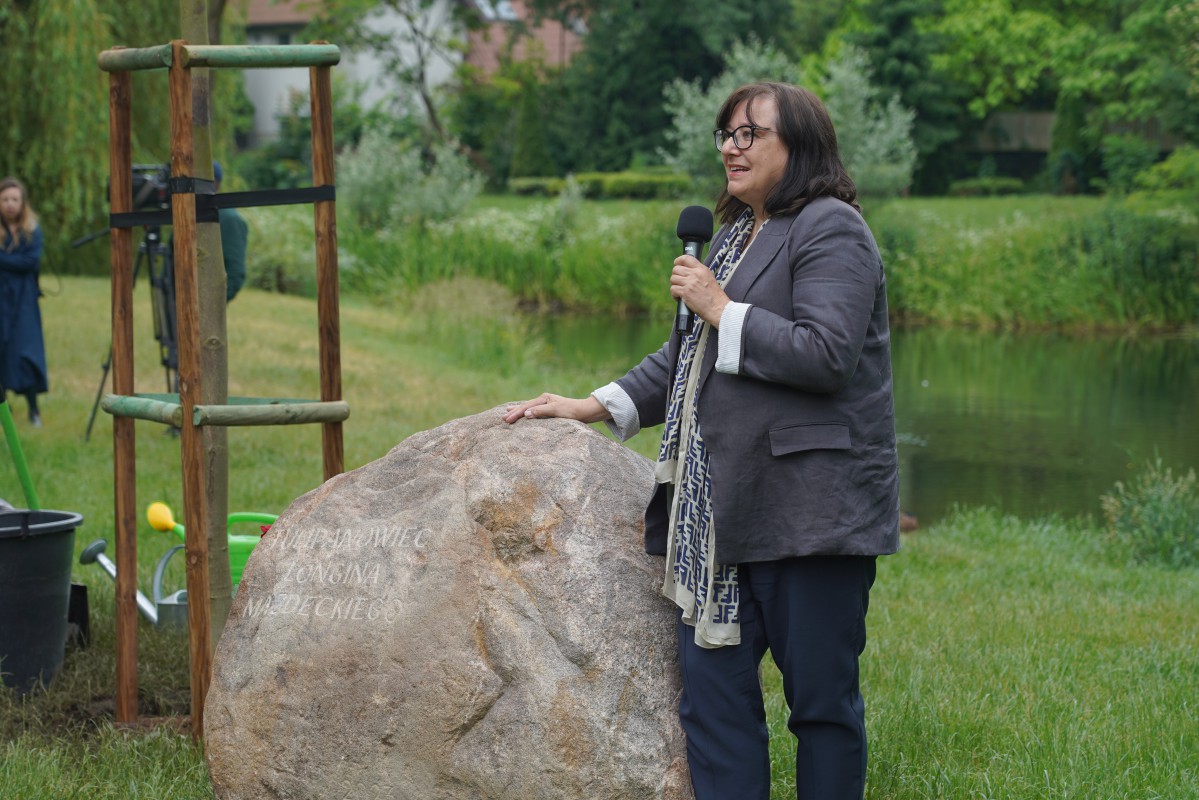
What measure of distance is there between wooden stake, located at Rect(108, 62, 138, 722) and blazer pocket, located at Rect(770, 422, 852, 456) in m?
2.30

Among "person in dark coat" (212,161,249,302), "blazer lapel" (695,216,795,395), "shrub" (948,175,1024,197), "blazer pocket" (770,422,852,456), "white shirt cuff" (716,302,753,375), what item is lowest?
"shrub" (948,175,1024,197)

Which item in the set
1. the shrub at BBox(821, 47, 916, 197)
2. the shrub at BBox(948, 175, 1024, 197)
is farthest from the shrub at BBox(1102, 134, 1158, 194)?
the shrub at BBox(948, 175, 1024, 197)

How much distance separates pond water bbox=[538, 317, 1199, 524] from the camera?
11523mm

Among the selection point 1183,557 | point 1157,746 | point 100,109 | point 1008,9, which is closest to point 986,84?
point 1008,9

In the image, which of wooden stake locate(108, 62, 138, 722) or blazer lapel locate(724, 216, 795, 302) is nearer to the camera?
blazer lapel locate(724, 216, 795, 302)

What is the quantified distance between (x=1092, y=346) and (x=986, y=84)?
2936cm

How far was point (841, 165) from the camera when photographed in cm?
318

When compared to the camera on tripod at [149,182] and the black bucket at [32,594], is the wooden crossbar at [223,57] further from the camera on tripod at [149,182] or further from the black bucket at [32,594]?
the camera on tripod at [149,182]

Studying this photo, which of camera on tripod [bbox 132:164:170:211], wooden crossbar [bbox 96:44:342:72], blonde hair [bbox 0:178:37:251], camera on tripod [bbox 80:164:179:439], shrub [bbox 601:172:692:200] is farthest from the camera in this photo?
shrub [bbox 601:172:692:200]

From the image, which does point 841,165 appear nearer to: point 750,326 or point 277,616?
point 750,326

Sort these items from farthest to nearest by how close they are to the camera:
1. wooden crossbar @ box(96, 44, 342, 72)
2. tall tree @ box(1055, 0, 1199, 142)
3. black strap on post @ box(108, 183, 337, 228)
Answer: tall tree @ box(1055, 0, 1199, 142) < black strap on post @ box(108, 183, 337, 228) < wooden crossbar @ box(96, 44, 342, 72)

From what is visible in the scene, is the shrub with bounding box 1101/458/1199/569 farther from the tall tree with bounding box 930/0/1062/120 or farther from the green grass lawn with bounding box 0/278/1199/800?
the tall tree with bounding box 930/0/1062/120

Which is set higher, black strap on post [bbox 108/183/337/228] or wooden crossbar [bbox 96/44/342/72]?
wooden crossbar [bbox 96/44/342/72]

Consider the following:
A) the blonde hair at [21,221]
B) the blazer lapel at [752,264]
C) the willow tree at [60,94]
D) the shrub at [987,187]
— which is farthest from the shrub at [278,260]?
the shrub at [987,187]
